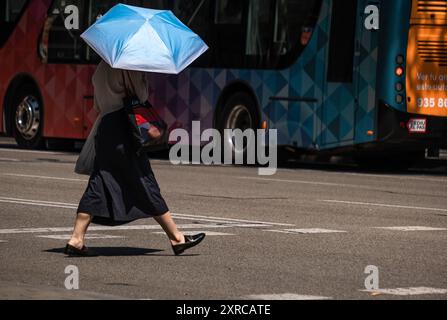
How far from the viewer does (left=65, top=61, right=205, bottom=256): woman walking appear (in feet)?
36.1

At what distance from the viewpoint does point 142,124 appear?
11062 mm

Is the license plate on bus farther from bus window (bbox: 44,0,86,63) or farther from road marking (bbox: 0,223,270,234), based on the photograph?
road marking (bbox: 0,223,270,234)

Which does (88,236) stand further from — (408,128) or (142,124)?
Result: (408,128)

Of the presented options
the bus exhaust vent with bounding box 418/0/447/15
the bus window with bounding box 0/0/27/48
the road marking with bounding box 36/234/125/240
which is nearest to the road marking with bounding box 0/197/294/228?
the road marking with bounding box 36/234/125/240

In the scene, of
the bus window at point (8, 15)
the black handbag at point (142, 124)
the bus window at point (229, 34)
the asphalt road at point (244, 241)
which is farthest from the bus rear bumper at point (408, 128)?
the black handbag at point (142, 124)

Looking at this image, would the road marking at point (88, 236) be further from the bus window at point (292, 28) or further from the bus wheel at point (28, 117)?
the bus wheel at point (28, 117)

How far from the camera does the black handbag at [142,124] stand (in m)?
11.0

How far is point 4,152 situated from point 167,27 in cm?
1464

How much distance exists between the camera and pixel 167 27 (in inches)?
447

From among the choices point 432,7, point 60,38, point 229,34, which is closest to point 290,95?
point 229,34

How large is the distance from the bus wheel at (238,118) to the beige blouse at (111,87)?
39.0 ft

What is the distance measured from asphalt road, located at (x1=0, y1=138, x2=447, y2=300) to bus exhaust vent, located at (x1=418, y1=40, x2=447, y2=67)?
2.36m

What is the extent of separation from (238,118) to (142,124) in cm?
1244
